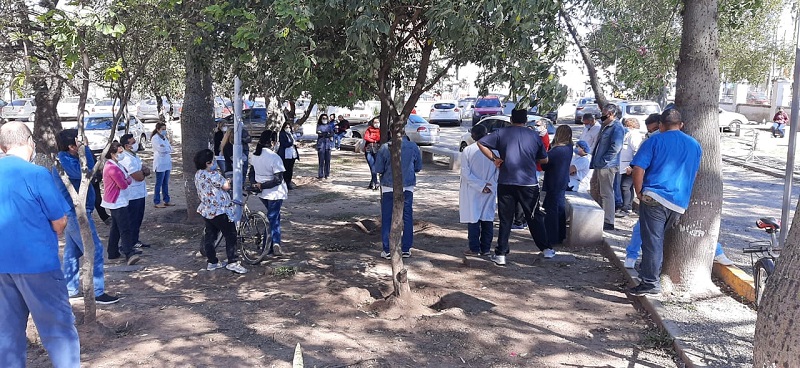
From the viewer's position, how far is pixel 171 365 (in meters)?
4.84

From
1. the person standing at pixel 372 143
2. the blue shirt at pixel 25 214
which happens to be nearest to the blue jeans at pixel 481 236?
the blue shirt at pixel 25 214

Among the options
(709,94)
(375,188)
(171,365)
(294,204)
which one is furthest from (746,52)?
(171,365)

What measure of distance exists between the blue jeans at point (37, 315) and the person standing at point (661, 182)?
4.70 m

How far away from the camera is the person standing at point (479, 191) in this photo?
7809mm

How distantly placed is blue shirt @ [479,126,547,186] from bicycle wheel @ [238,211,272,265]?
2882mm

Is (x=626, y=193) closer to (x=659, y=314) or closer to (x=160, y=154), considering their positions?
(x=659, y=314)

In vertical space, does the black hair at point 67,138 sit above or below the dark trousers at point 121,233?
above

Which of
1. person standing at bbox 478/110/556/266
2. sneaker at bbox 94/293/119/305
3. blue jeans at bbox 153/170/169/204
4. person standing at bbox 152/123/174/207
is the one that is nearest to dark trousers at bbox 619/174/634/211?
person standing at bbox 478/110/556/266

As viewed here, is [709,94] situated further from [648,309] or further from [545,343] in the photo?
[545,343]

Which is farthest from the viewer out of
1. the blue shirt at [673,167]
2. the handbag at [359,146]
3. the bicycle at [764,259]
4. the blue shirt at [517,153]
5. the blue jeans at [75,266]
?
the handbag at [359,146]

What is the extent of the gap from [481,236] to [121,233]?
4.54m

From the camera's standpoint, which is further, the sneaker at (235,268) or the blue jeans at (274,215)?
the blue jeans at (274,215)

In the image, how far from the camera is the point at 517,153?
7.35 meters

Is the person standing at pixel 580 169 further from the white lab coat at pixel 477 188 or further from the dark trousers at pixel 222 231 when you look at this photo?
the dark trousers at pixel 222 231
